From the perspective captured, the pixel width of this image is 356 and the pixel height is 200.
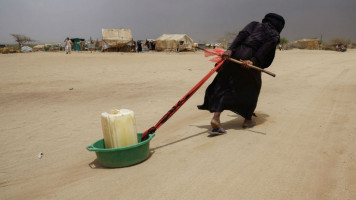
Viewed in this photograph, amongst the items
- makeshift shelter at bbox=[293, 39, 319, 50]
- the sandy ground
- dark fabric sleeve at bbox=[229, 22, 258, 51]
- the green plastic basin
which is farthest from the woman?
makeshift shelter at bbox=[293, 39, 319, 50]

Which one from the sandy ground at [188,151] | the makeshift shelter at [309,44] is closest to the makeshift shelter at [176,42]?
the sandy ground at [188,151]

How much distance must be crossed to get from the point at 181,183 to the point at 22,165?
2.03 m

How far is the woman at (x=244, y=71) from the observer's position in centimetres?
390

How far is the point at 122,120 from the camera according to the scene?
9.80 feet

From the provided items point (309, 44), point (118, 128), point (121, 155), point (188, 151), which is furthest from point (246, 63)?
point (309, 44)

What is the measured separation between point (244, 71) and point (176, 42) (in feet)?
89.2

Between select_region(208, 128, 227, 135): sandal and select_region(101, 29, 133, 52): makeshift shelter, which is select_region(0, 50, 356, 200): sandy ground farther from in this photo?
select_region(101, 29, 133, 52): makeshift shelter

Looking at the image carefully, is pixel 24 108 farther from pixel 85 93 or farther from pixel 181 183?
pixel 181 183

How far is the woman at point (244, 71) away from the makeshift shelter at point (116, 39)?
83.6ft

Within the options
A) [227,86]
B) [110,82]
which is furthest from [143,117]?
[110,82]

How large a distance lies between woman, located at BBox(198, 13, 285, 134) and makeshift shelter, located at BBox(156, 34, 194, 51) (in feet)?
86.8

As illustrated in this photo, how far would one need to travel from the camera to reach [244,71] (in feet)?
13.3

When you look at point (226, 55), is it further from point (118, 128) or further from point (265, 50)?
point (118, 128)

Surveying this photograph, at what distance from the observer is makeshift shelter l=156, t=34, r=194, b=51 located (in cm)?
3050
